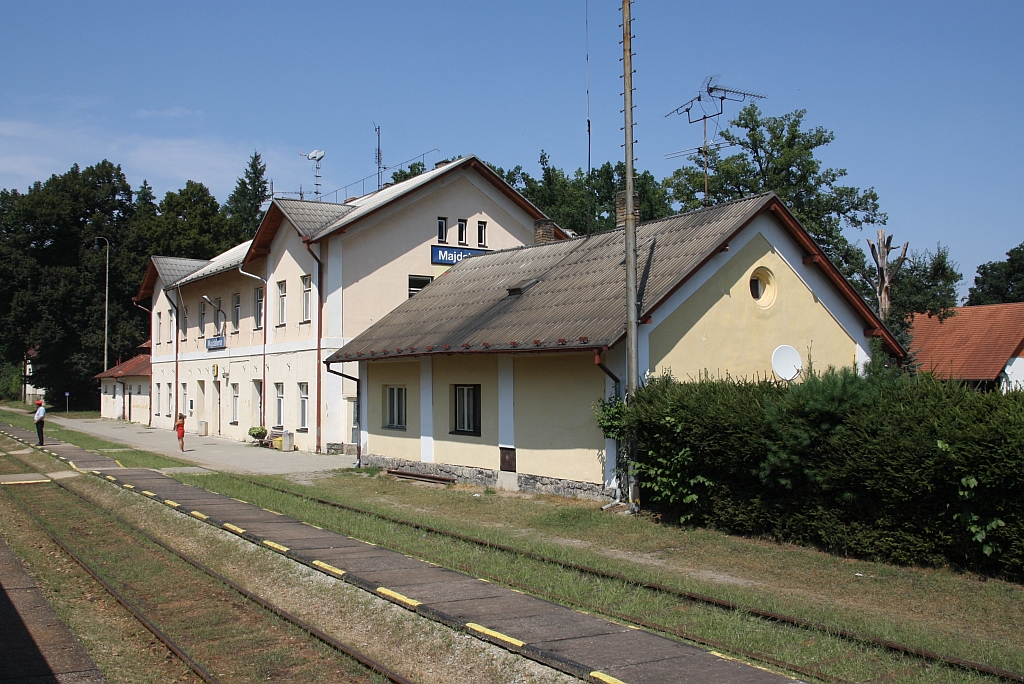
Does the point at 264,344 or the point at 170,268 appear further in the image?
the point at 170,268

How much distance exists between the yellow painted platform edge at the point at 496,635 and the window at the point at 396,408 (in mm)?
13651

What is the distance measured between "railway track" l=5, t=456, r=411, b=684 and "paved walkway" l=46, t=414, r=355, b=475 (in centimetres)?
910

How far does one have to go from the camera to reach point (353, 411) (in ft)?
→ 85.5

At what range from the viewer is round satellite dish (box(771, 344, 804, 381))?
16556 millimetres

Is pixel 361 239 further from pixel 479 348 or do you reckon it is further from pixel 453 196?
pixel 479 348

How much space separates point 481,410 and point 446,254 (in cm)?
1145

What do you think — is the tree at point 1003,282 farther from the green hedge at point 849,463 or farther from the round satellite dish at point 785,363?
the green hedge at point 849,463

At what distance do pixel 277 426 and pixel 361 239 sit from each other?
7.73 m

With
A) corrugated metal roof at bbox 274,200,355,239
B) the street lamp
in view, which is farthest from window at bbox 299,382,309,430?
the street lamp

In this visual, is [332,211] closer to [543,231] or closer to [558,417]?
[543,231]

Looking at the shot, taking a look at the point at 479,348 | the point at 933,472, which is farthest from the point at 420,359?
the point at 933,472

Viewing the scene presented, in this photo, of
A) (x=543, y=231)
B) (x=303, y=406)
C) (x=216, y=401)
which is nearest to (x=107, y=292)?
(x=216, y=401)

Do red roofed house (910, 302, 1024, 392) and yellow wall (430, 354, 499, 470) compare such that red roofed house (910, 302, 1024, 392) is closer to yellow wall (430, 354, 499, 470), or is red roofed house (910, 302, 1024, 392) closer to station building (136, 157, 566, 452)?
station building (136, 157, 566, 452)

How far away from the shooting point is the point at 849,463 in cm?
1005
